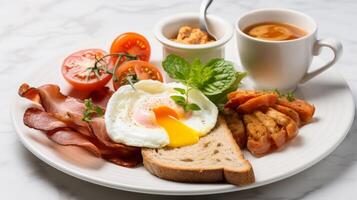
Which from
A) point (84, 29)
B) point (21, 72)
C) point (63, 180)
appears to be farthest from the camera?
point (84, 29)

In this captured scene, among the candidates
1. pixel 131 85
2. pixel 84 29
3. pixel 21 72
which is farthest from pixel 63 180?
pixel 84 29

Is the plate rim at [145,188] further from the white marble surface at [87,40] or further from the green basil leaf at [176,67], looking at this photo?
the green basil leaf at [176,67]

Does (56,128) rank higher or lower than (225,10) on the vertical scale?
higher

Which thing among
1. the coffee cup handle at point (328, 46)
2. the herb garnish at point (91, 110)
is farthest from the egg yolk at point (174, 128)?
the coffee cup handle at point (328, 46)

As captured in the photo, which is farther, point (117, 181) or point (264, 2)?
point (264, 2)

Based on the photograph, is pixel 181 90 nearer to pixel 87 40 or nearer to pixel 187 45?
pixel 187 45

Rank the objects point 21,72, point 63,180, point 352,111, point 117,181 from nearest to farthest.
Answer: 1. point 117,181
2. point 63,180
3. point 352,111
4. point 21,72

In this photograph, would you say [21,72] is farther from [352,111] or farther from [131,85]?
[352,111]
